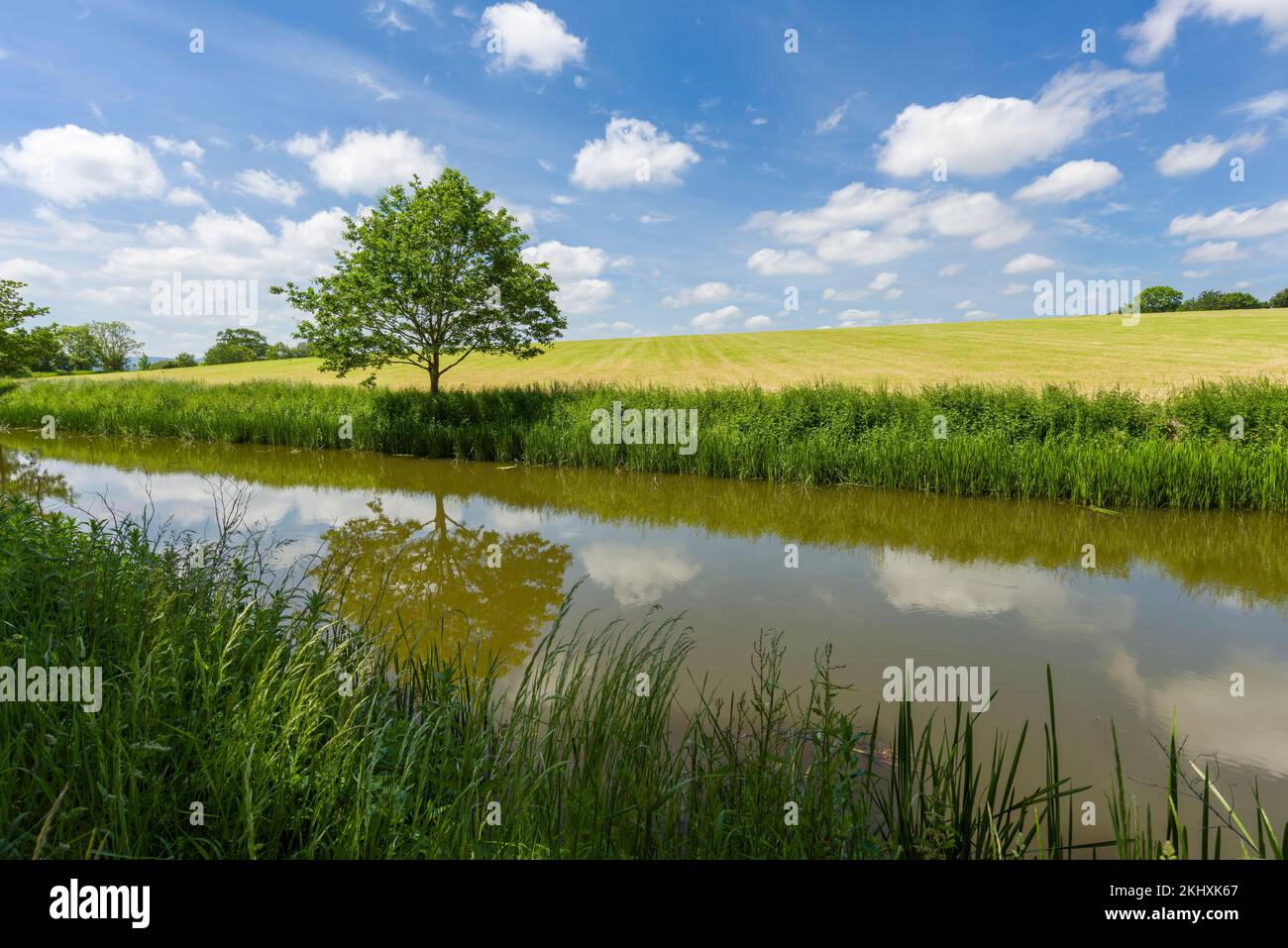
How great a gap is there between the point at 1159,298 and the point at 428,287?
110 m

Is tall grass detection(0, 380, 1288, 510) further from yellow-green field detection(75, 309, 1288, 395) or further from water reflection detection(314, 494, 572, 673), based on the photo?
yellow-green field detection(75, 309, 1288, 395)

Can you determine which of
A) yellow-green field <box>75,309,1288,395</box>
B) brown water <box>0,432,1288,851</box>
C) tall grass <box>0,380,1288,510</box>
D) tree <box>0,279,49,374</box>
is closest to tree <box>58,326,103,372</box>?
yellow-green field <box>75,309,1288,395</box>

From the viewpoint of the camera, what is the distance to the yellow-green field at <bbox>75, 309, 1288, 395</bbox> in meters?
27.9

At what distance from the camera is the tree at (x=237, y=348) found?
9107cm

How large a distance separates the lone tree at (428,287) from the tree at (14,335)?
1282 centimetres

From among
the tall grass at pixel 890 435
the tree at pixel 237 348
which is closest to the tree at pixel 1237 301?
the tall grass at pixel 890 435

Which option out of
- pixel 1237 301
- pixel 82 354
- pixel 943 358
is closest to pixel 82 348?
pixel 82 354

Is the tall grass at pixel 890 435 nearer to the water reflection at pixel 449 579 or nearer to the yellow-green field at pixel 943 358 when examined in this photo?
the water reflection at pixel 449 579

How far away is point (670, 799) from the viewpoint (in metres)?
2.58

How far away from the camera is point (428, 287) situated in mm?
19797

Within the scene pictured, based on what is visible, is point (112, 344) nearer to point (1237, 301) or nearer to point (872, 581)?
point (872, 581)
